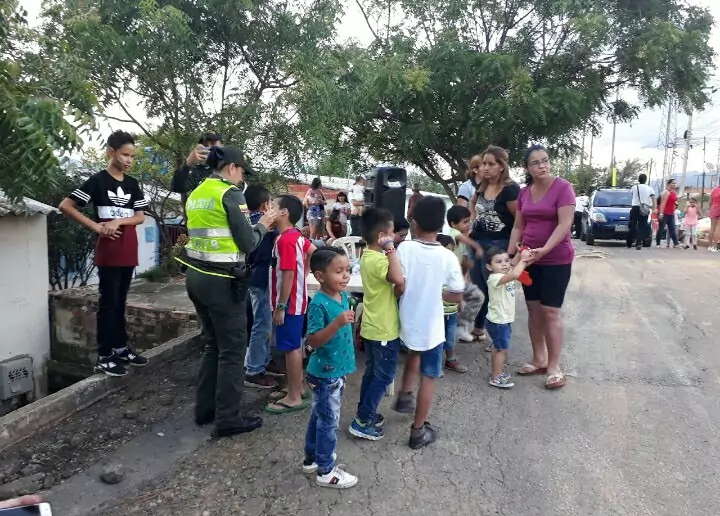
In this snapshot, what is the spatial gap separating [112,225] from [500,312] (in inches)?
123

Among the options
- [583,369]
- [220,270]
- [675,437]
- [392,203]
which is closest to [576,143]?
[392,203]

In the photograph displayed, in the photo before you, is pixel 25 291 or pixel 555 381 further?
pixel 25 291

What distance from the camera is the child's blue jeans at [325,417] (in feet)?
10.0

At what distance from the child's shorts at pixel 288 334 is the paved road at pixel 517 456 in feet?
1.71

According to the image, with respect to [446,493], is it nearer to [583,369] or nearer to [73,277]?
[583,369]

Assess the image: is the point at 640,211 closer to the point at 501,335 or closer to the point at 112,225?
the point at 501,335

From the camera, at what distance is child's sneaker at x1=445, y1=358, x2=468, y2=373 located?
4.90 meters

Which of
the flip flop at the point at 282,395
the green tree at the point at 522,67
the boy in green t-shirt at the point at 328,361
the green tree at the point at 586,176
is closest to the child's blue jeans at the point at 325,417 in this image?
the boy in green t-shirt at the point at 328,361

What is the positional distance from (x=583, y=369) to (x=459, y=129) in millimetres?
10328

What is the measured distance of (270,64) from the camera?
25.4 feet

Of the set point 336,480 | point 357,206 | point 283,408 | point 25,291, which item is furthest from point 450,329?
point 357,206

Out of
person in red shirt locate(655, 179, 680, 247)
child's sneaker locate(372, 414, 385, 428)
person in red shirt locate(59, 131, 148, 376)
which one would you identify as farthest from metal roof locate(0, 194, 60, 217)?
person in red shirt locate(655, 179, 680, 247)

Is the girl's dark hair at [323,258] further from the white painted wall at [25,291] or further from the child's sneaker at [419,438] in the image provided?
the white painted wall at [25,291]

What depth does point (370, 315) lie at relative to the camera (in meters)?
3.57
